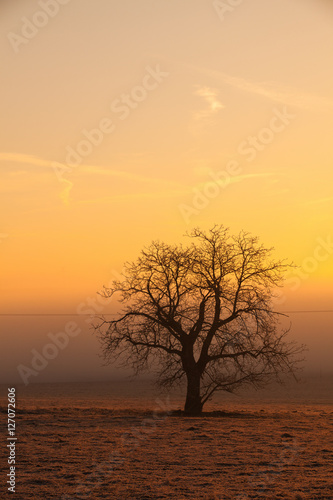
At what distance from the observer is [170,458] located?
15078mm

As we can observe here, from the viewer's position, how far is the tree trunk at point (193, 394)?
25569 mm

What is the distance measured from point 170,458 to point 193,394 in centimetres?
1093

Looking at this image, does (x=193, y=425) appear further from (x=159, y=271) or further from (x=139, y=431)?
(x=159, y=271)

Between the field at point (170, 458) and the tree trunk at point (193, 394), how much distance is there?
100 inches

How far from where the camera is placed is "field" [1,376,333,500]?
39.2ft

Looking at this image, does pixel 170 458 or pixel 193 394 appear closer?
pixel 170 458

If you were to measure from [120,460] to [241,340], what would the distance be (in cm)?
1122

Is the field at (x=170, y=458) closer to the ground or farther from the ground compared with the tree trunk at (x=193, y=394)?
closer to the ground

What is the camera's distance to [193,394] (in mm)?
25922

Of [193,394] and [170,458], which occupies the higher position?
[193,394]

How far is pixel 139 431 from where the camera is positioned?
774 inches

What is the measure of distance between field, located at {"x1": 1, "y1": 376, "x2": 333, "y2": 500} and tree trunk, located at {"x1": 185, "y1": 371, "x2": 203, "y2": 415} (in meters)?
2.55

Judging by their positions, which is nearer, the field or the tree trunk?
the field

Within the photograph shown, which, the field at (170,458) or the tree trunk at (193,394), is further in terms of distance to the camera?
the tree trunk at (193,394)
